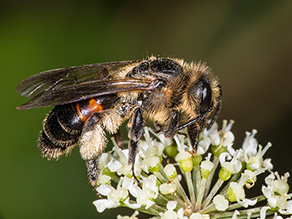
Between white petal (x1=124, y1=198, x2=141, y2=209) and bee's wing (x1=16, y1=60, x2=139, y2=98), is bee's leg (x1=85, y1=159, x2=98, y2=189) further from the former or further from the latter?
bee's wing (x1=16, y1=60, x2=139, y2=98)

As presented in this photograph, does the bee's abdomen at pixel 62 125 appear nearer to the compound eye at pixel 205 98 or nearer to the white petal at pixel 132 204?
the white petal at pixel 132 204

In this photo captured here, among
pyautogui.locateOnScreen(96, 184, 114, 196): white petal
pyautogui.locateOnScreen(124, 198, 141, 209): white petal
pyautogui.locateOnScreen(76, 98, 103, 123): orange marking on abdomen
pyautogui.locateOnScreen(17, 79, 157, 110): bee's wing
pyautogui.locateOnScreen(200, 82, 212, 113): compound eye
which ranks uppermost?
pyautogui.locateOnScreen(17, 79, 157, 110): bee's wing

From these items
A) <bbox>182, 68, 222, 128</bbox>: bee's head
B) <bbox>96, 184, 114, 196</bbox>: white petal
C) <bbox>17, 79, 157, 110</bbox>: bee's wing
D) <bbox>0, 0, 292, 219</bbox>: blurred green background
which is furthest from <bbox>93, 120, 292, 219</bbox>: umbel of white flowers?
<bbox>0, 0, 292, 219</bbox>: blurred green background

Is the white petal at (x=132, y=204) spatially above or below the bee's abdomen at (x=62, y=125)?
below

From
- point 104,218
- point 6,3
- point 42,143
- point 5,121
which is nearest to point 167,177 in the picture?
point 42,143

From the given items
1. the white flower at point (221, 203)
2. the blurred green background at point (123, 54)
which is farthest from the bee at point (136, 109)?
the blurred green background at point (123, 54)

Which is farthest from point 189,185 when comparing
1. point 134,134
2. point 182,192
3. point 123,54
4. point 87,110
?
point 123,54

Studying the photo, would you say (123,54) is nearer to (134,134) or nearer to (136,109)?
(136,109)

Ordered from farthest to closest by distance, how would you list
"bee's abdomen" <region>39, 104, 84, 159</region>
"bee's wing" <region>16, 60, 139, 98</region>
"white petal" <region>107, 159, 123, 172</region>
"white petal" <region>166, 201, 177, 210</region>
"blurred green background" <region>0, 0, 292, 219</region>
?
"blurred green background" <region>0, 0, 292, 219</region>, "bee's wing" <region>16, 60, 139, 98</region>, "white petal" <region>107, 159, 123, 172</region>, "bee's abdomen" <region>39, 104, 84, 159</region>, "white petal" <region>166, 201, 177, 210</region>
